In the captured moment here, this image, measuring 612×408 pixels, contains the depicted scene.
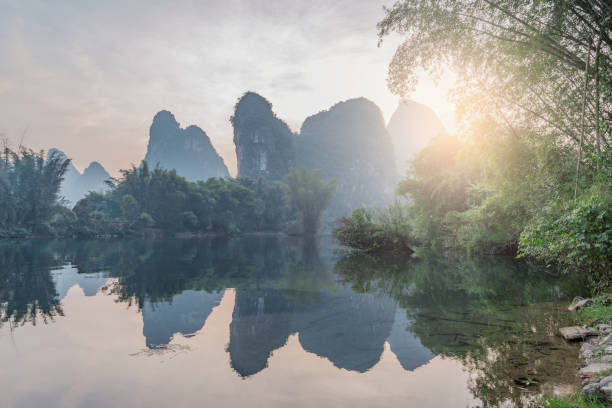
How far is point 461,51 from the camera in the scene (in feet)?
29.8

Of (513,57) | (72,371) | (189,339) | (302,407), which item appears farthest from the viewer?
(513,57)

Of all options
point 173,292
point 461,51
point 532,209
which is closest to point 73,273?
point 173,292

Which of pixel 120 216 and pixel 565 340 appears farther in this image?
pixel 120 216

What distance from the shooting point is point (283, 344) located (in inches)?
259

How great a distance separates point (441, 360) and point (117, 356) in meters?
5.01

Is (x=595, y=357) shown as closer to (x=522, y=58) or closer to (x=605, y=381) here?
(x=605, y=381)

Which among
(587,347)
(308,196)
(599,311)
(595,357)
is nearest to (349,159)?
(308,196)

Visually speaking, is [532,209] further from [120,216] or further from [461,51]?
[120,216]

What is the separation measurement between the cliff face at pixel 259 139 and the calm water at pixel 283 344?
119862 millimetres

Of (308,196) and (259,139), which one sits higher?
(259,139)

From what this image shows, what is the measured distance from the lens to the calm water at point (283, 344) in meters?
4.66

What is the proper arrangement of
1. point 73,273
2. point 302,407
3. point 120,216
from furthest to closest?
point 120,216
point 73,273
point 302,407

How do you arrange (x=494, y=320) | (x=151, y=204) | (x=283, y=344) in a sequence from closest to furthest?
(x=283, y=344) < (x=494, y=320) < (x=151, y=204)

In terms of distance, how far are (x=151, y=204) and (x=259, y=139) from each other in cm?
8166
